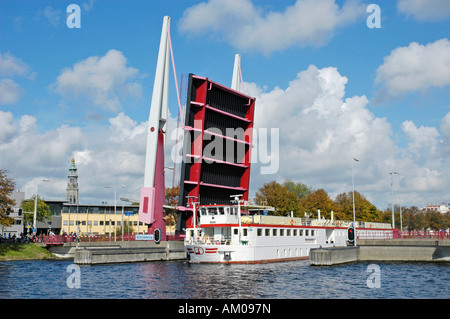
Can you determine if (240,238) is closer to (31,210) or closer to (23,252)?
(23,252)

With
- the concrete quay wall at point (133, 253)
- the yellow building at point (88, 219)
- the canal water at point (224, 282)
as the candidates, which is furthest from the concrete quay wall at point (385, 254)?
the yellow building at point (88, 219)

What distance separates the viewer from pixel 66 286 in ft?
104

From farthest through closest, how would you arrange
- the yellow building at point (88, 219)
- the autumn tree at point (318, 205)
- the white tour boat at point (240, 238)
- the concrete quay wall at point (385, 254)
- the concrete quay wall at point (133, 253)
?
the yellow building at point (88, 219) → the autumn tree at point (318, 205) → the white tour boat at point (240, 238) → the concrete quay wall at point (133, 253) → the concrete quay wall at point (385, 254)

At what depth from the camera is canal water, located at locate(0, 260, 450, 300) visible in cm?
2859

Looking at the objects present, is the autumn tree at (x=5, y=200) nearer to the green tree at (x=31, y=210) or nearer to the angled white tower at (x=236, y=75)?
the angled white tower at (x=236, y=75)

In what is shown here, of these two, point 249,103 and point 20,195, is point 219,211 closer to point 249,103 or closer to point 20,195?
point 249,103

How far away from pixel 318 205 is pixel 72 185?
117 meters

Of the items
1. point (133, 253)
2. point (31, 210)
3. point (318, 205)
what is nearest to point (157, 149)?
point (133, 253)

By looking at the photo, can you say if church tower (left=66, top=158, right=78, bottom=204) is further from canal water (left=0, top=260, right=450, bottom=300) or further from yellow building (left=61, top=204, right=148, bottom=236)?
canal water (left=0, top=260, right=450, bottom=300)

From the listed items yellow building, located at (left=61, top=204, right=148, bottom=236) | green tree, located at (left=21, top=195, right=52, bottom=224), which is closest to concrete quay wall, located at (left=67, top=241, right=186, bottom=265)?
green tree, located at (left=21, top=195, right=52, bottom=224)

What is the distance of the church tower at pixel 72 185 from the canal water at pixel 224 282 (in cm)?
15016

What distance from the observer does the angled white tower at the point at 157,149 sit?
200 ft
